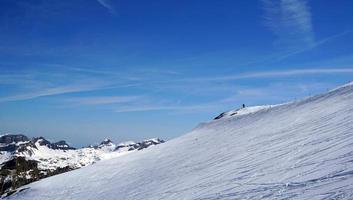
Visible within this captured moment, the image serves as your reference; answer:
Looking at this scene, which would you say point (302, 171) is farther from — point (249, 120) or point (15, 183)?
point (15, 183)

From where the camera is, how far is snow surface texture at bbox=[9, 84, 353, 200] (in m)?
13.0

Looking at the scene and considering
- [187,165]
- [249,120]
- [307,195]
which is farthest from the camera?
[249,120]

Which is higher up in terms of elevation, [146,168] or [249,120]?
[249,120]

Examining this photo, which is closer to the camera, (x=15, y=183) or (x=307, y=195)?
(x=307, y=195)

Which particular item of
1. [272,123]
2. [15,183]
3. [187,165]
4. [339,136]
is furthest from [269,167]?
[15,183]

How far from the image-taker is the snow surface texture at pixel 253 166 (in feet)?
42.7

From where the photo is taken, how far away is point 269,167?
16.7 meters

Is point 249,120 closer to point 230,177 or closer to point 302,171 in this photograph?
point 230,177

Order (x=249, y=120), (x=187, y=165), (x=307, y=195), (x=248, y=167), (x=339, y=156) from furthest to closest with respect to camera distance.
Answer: (x=249, y=120) → (x=187, y=165) → (x=248, y=167) → (x=339, y=156) → (x=307, y=195)

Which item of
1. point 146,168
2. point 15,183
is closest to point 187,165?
point 146,168

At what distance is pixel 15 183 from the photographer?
13675 cm

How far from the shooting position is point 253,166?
59.4 feet

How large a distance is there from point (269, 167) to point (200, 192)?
2.75 m

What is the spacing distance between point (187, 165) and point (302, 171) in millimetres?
12223
